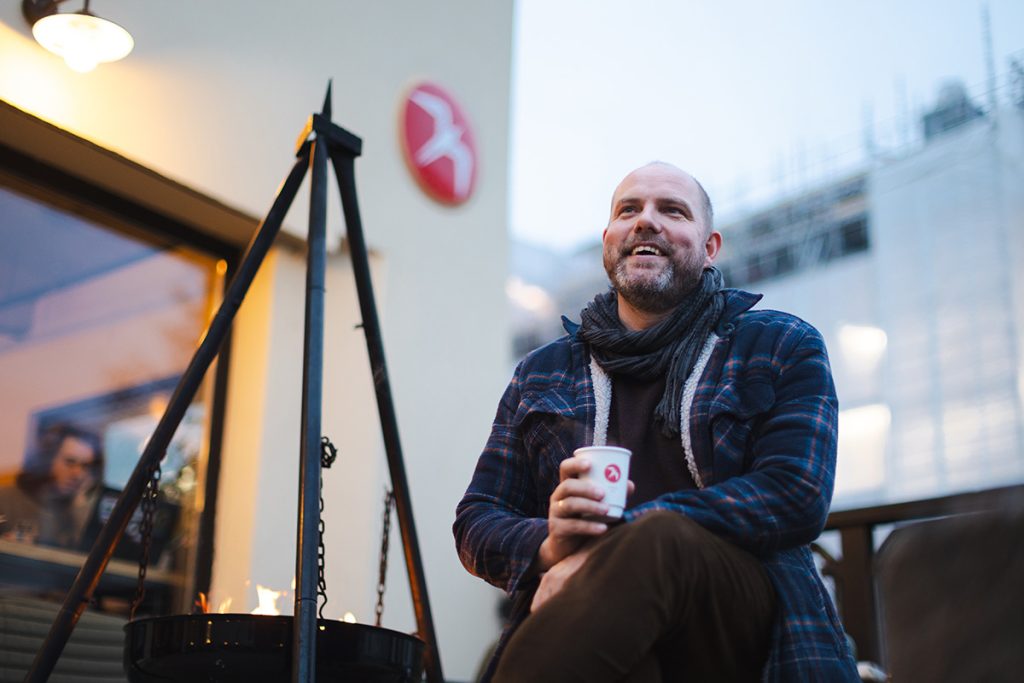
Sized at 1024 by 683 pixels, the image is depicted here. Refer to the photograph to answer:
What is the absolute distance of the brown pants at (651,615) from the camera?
1.31 m

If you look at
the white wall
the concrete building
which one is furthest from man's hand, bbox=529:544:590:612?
the concrete building

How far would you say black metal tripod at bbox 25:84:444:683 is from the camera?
6.38ft

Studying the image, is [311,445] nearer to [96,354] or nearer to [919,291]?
[96,354]

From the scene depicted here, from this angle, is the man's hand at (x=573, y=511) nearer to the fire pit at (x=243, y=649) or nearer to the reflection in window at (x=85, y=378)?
the fire pit at (x=243, y=649)

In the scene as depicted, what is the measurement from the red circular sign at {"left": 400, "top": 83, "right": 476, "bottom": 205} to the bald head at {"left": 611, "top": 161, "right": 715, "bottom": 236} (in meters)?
2.16

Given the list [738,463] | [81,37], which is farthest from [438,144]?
[738,463]

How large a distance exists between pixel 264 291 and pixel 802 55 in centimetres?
612

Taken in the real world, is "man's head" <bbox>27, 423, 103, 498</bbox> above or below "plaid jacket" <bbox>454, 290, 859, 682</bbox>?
above

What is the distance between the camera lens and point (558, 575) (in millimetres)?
1465

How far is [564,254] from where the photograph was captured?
13.6m

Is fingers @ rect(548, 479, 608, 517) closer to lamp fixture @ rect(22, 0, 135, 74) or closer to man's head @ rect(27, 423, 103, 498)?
lamp fixture @ rect(22, 0, 135, 74)

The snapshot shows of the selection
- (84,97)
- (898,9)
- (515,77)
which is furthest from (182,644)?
(898,9)

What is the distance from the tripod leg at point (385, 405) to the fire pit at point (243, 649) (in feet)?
0.85

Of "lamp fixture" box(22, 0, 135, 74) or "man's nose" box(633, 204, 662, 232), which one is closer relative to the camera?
"man's nose" box(633, 204, 662, 232)
